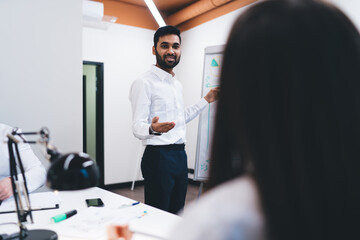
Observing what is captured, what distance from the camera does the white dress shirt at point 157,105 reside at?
1.98m

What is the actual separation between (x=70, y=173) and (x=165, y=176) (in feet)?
4.08

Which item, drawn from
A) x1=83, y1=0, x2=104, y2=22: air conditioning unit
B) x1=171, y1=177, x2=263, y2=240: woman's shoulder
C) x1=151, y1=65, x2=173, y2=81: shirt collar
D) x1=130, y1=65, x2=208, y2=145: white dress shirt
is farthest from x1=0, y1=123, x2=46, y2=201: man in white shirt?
x1=83, y1=0, x2=104, y2=22: air conditioning unit

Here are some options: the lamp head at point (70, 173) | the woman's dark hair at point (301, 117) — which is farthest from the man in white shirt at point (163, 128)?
the woman's dark hair at point (301, 117)

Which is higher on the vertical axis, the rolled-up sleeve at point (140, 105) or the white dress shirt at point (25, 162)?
the rolled-up sleeve at point (140, 105)

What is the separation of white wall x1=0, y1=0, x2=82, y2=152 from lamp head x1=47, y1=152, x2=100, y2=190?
1.33 meters

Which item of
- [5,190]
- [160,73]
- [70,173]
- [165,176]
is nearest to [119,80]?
[160,73]

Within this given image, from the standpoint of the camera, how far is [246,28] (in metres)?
0.43

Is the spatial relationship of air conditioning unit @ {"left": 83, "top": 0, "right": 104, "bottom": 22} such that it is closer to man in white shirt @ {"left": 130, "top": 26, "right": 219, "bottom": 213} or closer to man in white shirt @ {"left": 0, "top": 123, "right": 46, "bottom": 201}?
man in white shirt @ {"left": 130, "top": 26, "right": 219, "bottom": 213}

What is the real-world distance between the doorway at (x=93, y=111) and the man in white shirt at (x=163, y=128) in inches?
93.6

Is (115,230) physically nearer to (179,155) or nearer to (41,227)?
(41,227)

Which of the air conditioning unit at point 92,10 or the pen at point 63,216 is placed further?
the air conditioning unit at point 92,10

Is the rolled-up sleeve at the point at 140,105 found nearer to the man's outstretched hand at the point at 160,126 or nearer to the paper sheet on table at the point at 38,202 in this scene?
the man's outstretched hand at the point at 160,126

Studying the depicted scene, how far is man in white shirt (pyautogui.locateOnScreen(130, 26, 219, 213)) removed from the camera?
192 centimetres

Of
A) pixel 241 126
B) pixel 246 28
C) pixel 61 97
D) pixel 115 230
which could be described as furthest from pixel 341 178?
pixel 61 97
